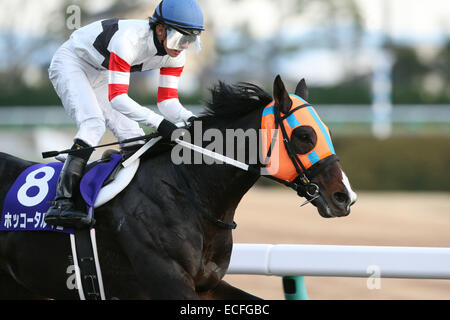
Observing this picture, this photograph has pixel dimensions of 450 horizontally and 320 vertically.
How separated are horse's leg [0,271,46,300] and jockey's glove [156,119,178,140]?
108 centimetres

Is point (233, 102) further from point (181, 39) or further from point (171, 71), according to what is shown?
point (171, 71)

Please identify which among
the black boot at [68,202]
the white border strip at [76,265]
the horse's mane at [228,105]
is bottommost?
the white border strip at [76,265]

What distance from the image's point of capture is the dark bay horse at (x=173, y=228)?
9.88 feet

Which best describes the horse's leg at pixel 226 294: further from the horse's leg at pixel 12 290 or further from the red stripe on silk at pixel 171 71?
the red stripe on silk at pixel 171 71

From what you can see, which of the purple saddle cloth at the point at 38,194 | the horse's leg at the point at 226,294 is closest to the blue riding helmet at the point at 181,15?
the purple saddle cloth at the point at 38,194

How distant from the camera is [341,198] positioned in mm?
2988

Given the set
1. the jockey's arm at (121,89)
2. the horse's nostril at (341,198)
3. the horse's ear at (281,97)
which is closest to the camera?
the horse's nostril at (341,198)

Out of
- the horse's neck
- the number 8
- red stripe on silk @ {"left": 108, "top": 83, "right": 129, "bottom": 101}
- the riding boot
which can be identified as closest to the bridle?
the horse's neck

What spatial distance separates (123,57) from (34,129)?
44.4 feet

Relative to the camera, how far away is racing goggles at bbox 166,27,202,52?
3.30 metres

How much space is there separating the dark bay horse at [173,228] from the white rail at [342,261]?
0.48 meters

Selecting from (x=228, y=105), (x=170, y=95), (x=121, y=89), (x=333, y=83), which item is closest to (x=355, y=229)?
(x=170, y=95)

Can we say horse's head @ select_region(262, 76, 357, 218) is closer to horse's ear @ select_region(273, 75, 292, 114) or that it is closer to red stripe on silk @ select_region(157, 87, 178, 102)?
horse's ear @ select_region(273, 75, 292, 114)

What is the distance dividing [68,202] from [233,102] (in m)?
0.87
